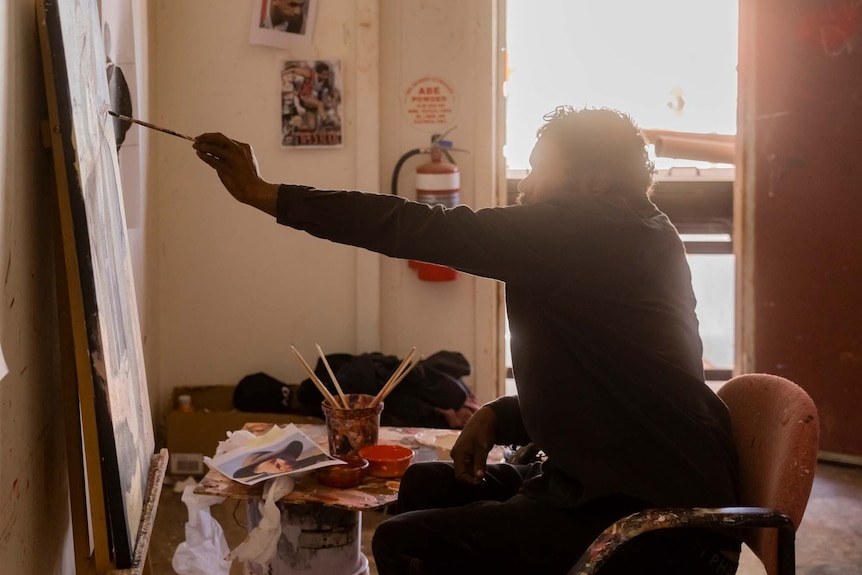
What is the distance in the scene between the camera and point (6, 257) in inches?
54.2

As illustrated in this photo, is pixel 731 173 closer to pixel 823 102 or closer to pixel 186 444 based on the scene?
pixel 823 102

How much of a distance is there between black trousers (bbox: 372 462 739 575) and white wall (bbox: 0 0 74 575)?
58cm

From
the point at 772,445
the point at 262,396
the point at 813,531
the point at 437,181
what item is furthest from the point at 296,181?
the point at 772,445

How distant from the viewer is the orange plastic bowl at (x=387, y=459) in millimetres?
2018

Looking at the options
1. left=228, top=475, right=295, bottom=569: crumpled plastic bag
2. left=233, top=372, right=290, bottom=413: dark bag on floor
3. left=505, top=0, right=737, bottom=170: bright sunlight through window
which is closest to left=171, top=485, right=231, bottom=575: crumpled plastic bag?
left=228, top=475, right=295, bottom=569: crumpled plastic bag

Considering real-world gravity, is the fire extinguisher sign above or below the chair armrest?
above

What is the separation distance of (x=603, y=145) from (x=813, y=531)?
205 centimetres

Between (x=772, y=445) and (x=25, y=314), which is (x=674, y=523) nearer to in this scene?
(x=772, y=445)

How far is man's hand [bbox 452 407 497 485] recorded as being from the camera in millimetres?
1858

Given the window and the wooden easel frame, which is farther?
the window

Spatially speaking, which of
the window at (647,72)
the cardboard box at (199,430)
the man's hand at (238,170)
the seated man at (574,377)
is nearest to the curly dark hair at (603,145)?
the seated man at (574,377)

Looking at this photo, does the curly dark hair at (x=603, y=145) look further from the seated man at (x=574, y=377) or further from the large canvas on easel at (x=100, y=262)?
the large canvas on easel at (x=100, y=262)

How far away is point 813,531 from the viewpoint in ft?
10.7

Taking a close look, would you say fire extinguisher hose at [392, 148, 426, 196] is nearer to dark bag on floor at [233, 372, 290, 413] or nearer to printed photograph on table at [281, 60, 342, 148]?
printed photograph on table at [281, 60, 342, 148]
